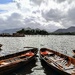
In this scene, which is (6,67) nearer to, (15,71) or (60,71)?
(15,71)

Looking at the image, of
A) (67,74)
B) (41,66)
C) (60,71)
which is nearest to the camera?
(67,74)

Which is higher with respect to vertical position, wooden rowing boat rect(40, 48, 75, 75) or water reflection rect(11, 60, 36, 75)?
wooden rowing boat rect(40, 48, 75, 75)

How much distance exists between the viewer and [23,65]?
83.0 ft

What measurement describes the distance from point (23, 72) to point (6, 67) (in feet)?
12.5

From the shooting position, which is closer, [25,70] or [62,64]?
[62,64]

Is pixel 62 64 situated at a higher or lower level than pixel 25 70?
higher

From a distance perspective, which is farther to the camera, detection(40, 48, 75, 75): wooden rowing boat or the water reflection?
the water reflection

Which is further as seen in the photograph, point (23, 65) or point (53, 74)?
point (23, 65)

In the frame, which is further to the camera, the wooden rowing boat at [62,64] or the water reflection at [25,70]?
the water reflection at [25,70]

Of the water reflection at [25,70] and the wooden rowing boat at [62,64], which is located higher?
the wooden rowing boat at [62,64]

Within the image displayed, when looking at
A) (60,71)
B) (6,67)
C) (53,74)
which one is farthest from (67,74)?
(6,67)

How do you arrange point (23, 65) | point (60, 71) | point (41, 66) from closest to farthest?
point (60, 71)
point (23, 65)
point (41, 66)

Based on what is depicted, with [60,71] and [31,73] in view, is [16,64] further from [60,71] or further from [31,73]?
[60,71]

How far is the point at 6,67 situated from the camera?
21.0m
